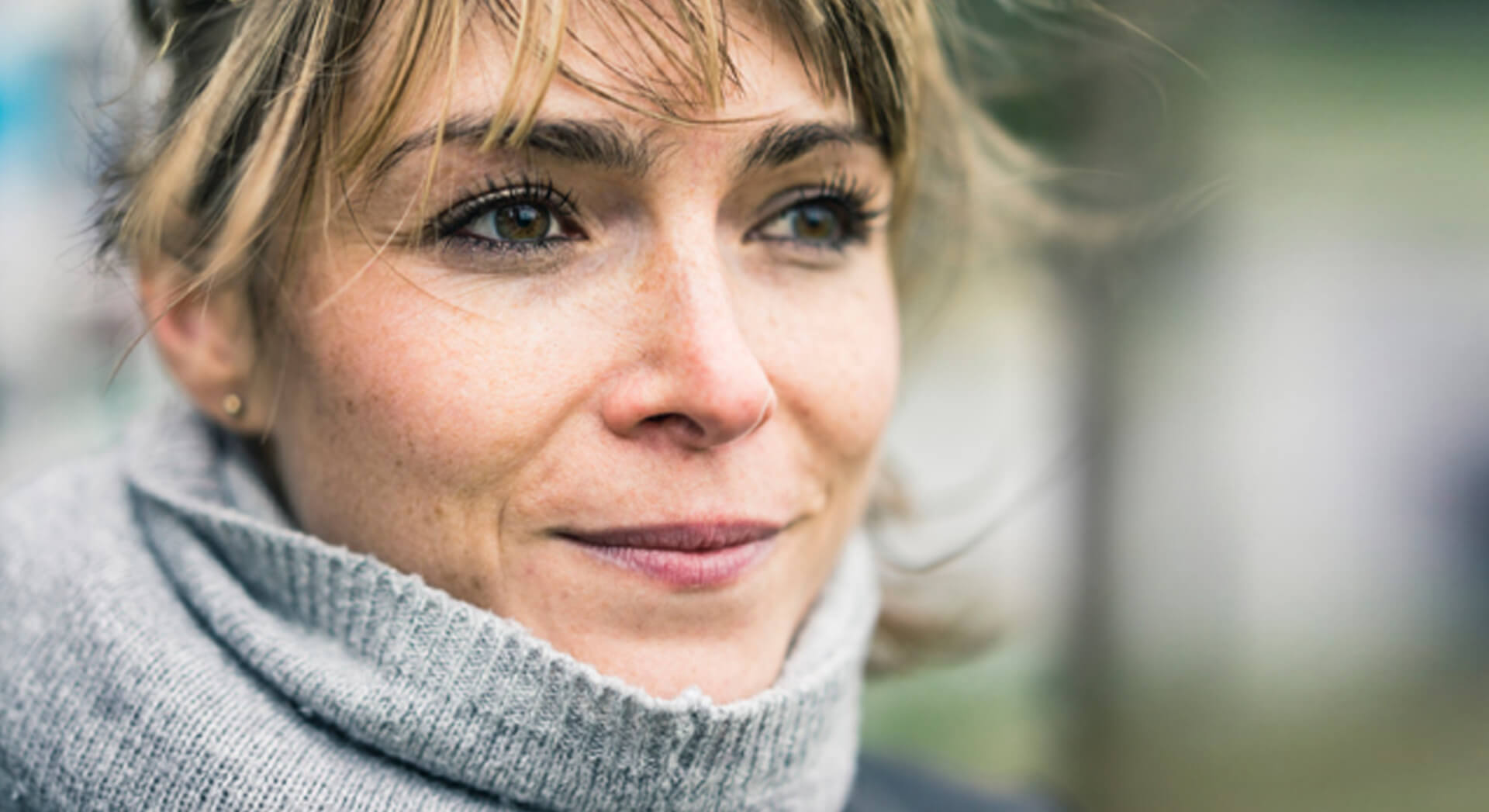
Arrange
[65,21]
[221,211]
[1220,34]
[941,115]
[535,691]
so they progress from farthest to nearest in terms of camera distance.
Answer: [1220,34]
[65,21]
[941,115]
[221,211]
[535,691]

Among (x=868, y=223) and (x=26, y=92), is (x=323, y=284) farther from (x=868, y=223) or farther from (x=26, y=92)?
(x=26, y=92)

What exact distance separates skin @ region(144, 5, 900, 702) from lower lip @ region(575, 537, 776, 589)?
0.01m

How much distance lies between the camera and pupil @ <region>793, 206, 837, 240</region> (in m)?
1.43

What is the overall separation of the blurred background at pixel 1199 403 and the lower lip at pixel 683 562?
2.90ft

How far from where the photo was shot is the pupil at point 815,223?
4.69ft

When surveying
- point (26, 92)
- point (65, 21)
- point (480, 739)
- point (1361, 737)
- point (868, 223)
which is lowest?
point (480, 739)

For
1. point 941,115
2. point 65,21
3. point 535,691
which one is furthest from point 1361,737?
point 65,21

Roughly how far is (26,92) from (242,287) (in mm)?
1517

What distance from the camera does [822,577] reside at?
1.50 metres

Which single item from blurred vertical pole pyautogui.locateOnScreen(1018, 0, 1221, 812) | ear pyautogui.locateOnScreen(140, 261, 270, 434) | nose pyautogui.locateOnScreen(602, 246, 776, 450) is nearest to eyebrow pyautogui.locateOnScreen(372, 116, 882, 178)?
nose pyautogui.locateOnScreen(602, 246, 776, 450)

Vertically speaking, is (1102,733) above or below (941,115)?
below

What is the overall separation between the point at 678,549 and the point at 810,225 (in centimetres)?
47

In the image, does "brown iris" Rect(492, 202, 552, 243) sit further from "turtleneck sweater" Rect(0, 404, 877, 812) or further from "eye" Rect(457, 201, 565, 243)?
"turtleneck sweater" Rect(0, 404, 877, 812)

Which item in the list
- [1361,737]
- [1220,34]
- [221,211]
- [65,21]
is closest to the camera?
[221,211]
